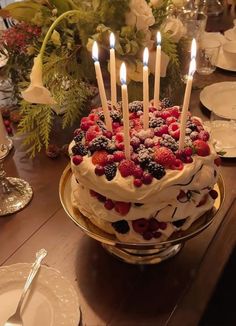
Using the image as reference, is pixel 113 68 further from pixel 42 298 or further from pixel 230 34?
pixel 230 34

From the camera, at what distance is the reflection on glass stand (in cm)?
101

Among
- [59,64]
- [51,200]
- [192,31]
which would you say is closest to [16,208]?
[51,200]

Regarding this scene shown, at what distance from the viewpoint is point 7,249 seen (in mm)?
918

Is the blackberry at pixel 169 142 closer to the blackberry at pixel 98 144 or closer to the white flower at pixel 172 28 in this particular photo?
the blackberry at pixel 98 144

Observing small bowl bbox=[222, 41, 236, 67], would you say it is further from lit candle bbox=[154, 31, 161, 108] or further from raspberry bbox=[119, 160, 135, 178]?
raspberry bbox=[119, 160, 135, 178]

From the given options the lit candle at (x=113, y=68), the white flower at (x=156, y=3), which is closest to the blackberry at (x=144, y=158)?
the lit candle at (x=113, y=68)

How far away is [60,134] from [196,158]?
1.96ft

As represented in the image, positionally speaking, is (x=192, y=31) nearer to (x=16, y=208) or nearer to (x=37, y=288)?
(x=16, y=208)

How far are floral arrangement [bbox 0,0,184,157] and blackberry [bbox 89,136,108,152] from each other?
30cm

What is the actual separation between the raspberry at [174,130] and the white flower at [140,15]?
13.9 inches

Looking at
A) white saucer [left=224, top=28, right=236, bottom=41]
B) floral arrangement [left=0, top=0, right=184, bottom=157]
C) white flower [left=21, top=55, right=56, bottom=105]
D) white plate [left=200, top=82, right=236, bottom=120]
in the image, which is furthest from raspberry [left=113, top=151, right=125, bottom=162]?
white saucer [left=224, top=28, right=236, bottom=41]

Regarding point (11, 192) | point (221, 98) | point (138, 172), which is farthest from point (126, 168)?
point (221, 98)

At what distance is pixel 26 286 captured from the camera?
0.79 meters

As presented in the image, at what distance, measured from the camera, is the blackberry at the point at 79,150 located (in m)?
0.80
